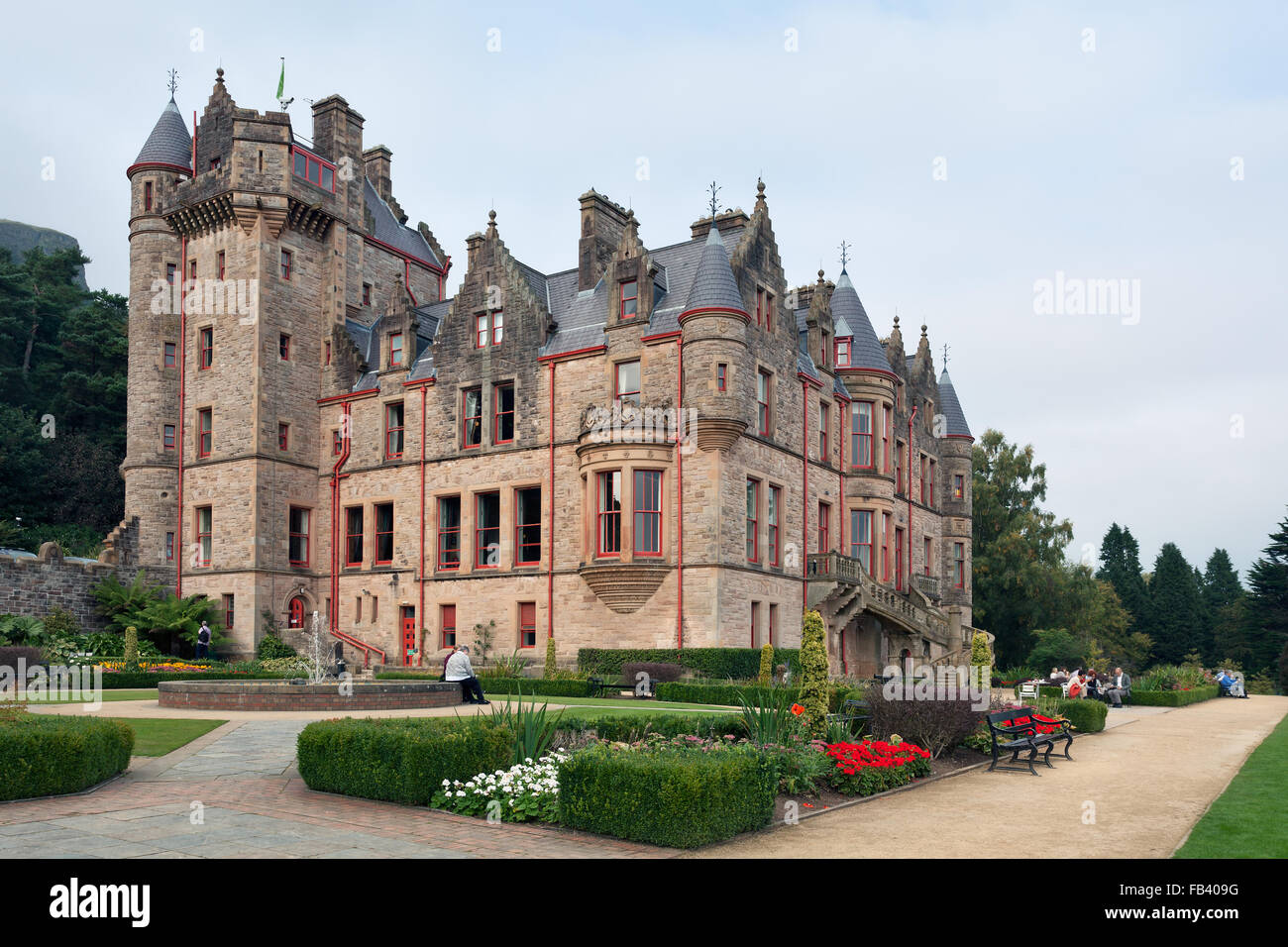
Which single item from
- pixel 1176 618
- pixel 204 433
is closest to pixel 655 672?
pixel 204 433

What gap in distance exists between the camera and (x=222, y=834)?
10.2 m

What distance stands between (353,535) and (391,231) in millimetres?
14085

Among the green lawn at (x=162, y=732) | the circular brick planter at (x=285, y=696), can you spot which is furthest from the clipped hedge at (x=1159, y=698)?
the green lawn at (x=162, y=732)

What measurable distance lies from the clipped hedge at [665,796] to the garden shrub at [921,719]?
5.83 meters

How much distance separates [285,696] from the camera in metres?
21.7

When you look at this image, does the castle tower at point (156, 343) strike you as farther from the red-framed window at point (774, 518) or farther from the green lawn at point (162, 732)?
the green lawn at point (162, 732)

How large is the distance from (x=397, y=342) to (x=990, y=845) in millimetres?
33960

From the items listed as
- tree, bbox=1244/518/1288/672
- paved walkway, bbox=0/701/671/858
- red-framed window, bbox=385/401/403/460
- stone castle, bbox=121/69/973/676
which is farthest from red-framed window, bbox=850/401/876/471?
tree, bbox=1244/518/1288/672

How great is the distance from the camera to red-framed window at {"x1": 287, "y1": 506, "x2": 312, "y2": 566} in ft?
135

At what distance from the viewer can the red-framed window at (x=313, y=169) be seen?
41.4m

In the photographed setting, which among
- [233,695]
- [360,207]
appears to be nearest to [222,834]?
[233,695]

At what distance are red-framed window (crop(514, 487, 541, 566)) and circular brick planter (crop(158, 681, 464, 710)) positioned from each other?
1367 cm

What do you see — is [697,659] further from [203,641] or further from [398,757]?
[398,757]
